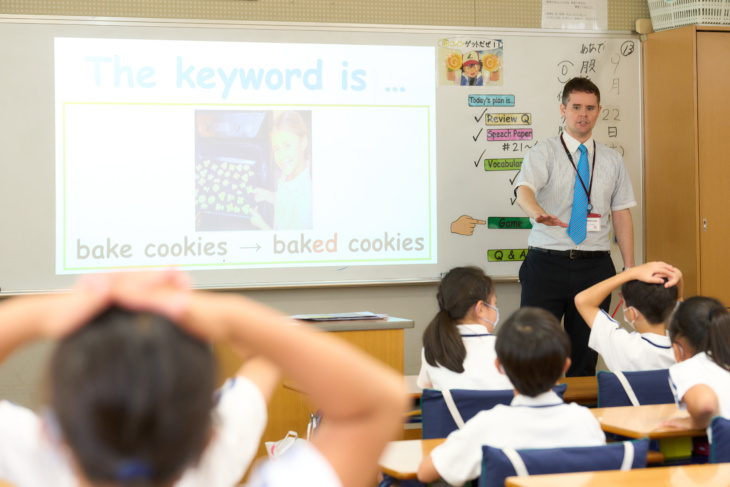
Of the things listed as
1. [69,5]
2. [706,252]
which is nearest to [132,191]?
[69,5]

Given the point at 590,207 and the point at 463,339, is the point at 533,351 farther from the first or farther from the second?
the point at 590,207

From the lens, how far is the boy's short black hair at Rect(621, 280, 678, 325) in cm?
287

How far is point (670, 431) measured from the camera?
197 cm

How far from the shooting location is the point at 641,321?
2.92 m

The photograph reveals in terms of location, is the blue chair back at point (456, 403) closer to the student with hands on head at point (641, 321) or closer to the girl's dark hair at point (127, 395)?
the student with hands on head at point (641, 321)

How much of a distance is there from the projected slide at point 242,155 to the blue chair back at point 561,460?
9.57ft

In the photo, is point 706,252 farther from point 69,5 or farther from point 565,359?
point 69,5

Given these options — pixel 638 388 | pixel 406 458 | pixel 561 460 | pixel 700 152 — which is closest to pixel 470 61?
pixel 700 152

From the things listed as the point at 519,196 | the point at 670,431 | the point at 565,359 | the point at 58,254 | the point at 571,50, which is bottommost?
the point at 670,431

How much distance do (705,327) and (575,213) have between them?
1.94 m

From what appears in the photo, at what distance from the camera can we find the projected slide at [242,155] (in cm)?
411

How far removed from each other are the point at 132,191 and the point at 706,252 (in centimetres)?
338

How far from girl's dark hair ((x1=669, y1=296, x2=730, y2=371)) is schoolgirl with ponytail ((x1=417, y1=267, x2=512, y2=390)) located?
59 cm

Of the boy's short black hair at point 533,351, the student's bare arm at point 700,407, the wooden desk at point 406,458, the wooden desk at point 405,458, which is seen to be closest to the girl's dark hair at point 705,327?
the student's bare arm at point 700,407
